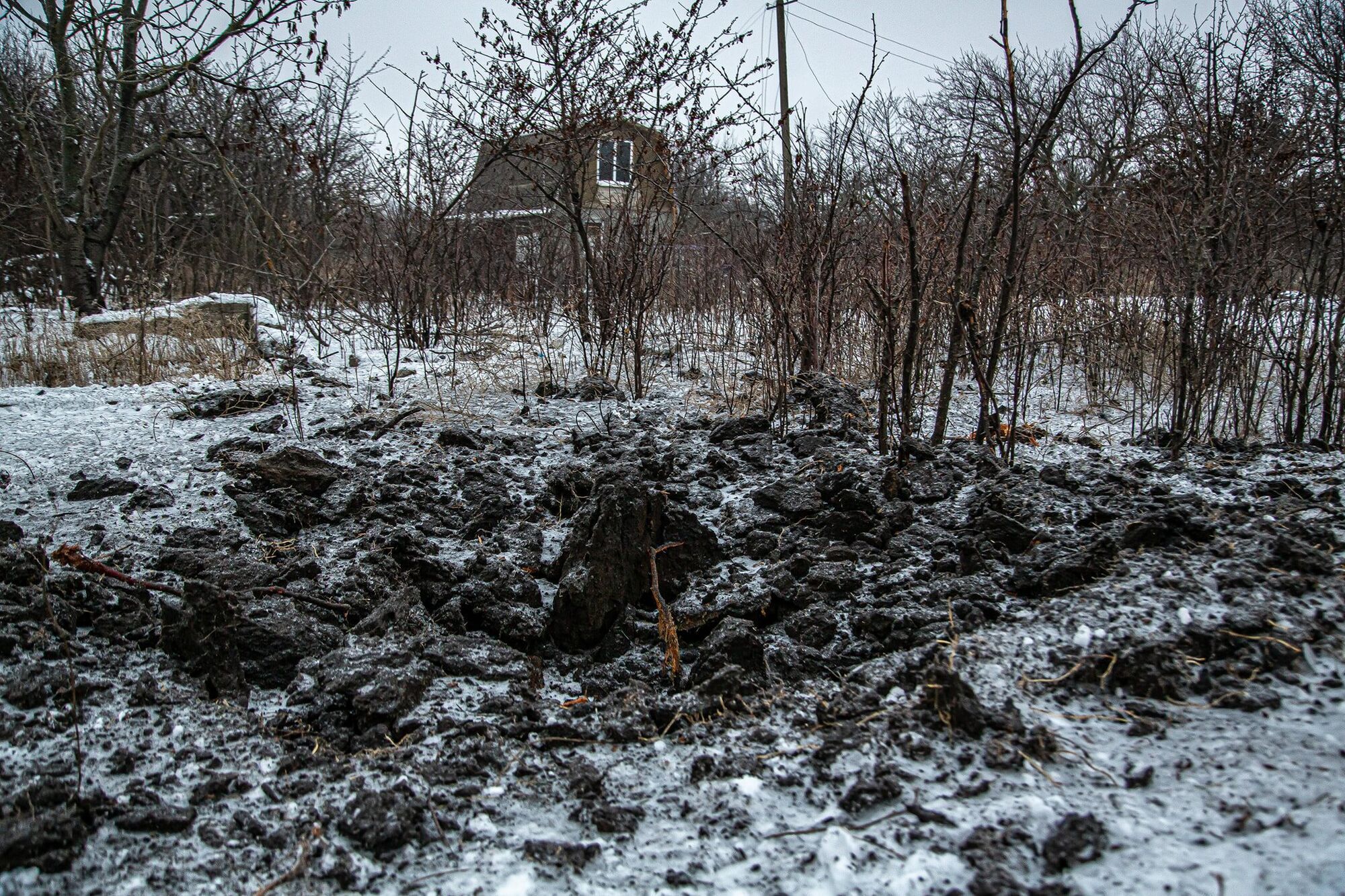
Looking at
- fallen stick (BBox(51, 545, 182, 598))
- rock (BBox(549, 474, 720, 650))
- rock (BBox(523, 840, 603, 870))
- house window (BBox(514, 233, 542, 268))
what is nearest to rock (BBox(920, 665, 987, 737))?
rock (BBox(523, 840, 603, 870))

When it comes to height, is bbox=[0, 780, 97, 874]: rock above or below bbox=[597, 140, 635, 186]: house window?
below

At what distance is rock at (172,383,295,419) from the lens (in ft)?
12.7

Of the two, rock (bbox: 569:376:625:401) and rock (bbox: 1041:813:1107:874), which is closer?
rock (bbox: 1041:813:1107:874)

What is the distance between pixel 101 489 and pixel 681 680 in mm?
2344

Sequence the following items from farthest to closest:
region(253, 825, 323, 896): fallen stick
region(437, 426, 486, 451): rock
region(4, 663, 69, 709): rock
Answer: region(437, 426, 486, 451): rock < region(4, 663, 69, 709): rock < region(253, 825, 323, 896): fallen stick

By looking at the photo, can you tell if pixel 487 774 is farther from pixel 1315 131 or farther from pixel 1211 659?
pixel 1315 131

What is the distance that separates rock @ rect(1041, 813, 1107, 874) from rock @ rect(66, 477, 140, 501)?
3.14 meters

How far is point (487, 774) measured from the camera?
163 cm

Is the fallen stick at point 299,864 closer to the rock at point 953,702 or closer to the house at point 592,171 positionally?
the rock at point 953,702

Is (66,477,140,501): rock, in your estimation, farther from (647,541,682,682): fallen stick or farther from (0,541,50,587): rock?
(647,541,682,682): fallen stick

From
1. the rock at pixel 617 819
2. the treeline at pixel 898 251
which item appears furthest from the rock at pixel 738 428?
the rock at pixel 617 819

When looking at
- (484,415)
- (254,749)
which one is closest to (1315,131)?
(484,415)

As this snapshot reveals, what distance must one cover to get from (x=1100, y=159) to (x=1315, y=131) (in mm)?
13309

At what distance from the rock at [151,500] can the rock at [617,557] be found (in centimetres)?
149
